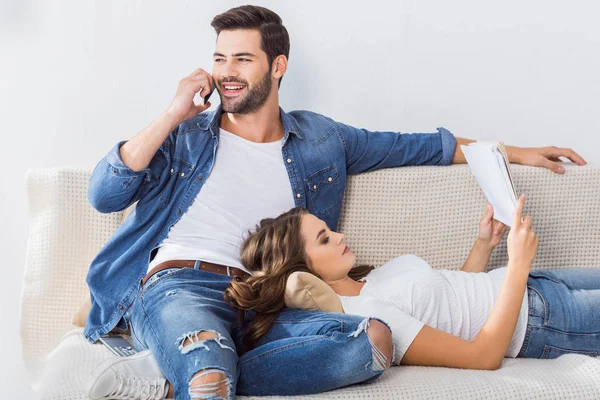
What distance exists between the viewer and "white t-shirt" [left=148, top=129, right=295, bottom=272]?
227cm

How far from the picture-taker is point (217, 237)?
2.29 metres

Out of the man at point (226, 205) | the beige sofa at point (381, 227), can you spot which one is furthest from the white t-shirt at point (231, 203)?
the beige sofa at point (381, 227)

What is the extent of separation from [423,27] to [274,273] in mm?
1139

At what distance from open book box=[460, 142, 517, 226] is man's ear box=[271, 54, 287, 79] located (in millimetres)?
581

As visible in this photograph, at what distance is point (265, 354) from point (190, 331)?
0.57 ft

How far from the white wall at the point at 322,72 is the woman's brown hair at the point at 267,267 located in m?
0.72

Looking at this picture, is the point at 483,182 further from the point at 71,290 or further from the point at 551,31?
the point at 71,290

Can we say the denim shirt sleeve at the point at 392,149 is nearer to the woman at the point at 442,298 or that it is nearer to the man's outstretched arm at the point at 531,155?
the man's outstretched arm at the point at 531,155

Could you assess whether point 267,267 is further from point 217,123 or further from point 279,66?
point 279,66

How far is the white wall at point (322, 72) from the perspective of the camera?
2.68 meters

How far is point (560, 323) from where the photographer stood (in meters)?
2.11

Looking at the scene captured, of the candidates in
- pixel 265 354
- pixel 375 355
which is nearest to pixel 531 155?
pixel 375 355

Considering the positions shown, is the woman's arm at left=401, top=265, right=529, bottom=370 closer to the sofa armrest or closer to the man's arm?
the man's arm

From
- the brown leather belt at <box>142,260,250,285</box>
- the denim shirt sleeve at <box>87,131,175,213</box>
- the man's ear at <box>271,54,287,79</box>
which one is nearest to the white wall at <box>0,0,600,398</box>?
the man's ear at <box>271,54,287,79</box>
